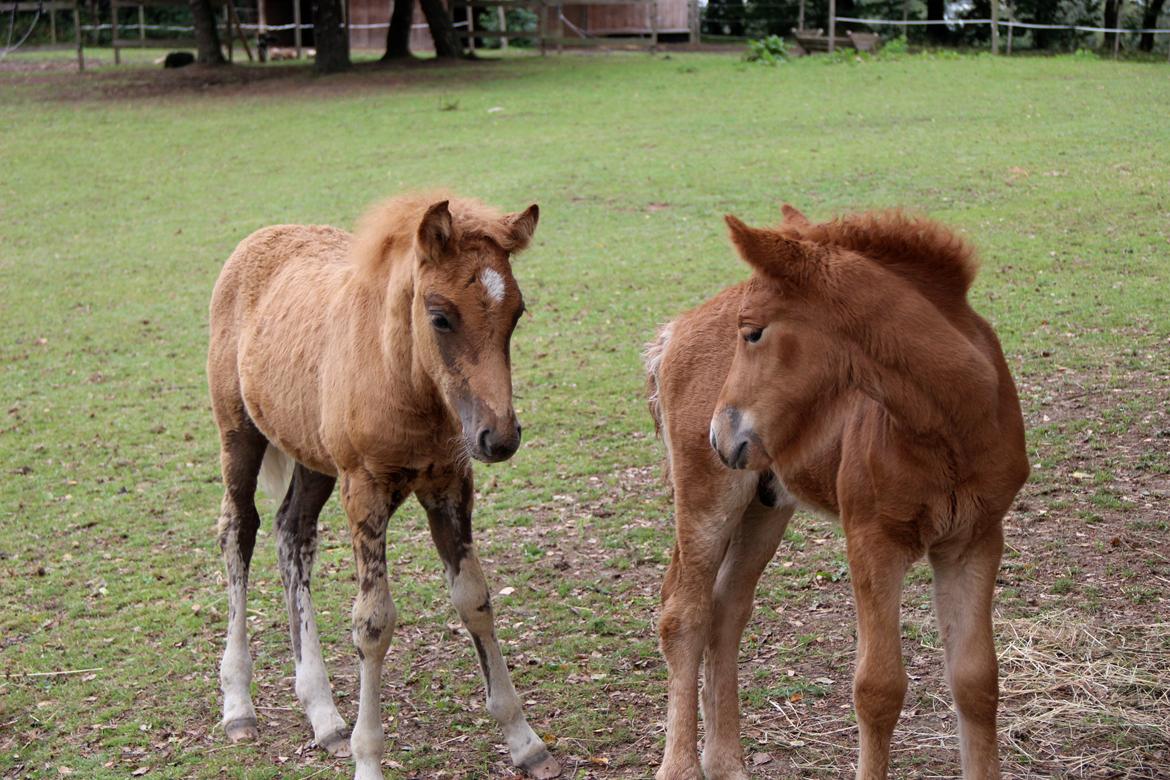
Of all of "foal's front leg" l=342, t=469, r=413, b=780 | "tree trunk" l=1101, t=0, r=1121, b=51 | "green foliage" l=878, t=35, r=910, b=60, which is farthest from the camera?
"tree trunk" l=1101, t=0, r=1121, b=51

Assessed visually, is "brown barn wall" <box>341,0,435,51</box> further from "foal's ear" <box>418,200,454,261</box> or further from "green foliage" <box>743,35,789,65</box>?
"foal's ear" <box>418,200,454,261</box>

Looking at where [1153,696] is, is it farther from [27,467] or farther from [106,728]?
[27,467]

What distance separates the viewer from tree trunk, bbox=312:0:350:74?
89.1ft

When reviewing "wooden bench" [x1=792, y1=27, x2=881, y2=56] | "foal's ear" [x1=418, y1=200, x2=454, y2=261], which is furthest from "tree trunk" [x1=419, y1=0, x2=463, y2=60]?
"foal's ear" [x1=418, y1=200, x2=454, y2=261]

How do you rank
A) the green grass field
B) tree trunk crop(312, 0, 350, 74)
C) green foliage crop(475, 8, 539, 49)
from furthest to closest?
green foliage crop(475, 8, 539, 49) < tree trunk crop(312, 0, 350, 74) < the green grass field

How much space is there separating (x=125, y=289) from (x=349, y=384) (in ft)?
31.9

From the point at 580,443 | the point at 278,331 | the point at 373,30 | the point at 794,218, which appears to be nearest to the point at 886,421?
the point at 794,218

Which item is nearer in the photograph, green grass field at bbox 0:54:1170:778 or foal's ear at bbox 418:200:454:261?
foal's ear at bbox 418:200:454:261

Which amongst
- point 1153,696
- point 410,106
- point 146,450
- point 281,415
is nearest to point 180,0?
point 410,106

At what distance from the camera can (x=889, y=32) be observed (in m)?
33.2

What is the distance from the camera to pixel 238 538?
5.69 meters

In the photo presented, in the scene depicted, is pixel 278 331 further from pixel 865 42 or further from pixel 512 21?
pixel 512 21

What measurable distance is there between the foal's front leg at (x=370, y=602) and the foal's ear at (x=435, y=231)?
94 cm

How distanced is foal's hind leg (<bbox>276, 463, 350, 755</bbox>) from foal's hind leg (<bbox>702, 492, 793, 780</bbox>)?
1609 millimetres
